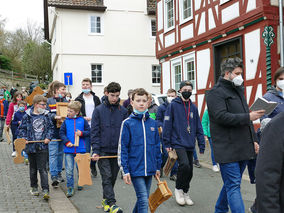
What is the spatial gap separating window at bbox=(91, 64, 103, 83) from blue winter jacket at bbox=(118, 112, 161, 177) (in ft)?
70.9

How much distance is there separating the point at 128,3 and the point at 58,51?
5.80 metres

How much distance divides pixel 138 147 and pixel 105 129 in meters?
1.20

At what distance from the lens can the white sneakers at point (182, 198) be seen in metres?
5.83

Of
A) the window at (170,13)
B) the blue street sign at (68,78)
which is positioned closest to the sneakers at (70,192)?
the window at (170,13)

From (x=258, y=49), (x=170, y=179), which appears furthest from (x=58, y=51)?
(x=170, y=179)

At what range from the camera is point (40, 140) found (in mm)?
6496

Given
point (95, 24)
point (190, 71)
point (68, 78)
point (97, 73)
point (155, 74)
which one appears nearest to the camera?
point (190, 71)

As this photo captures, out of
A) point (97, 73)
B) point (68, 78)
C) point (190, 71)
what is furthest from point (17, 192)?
point (97, 73)

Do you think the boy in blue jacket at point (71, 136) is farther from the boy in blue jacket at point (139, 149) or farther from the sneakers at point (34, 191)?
the boy in blue jacket at point (139, 149)

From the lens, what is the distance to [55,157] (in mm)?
7395

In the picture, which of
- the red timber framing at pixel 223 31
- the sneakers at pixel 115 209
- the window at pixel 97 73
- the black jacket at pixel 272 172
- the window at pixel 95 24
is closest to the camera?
the black jacket at pixel 272 172

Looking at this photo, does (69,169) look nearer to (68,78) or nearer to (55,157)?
(55,157)

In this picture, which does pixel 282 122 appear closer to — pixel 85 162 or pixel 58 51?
pixel 85 162

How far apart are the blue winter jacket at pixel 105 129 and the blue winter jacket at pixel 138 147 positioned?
41.6 inches
